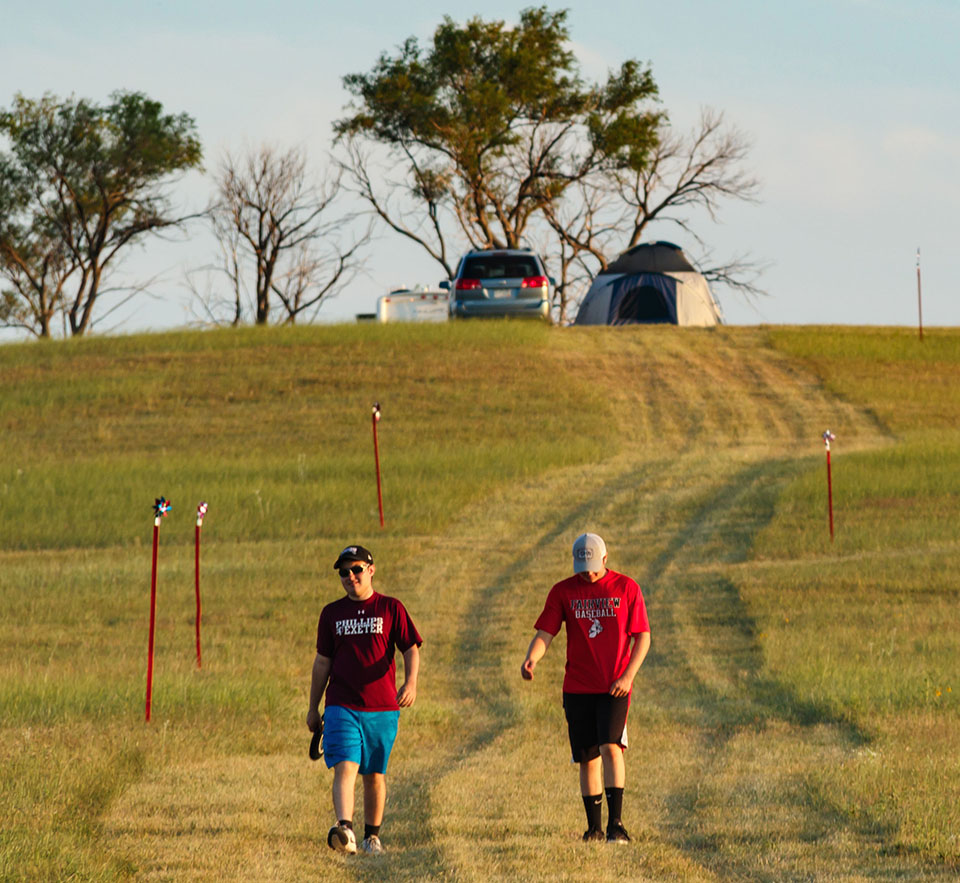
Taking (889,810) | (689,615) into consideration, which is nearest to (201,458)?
(689,615)

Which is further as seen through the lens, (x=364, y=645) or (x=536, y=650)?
(x=536, y=650)

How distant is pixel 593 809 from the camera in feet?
24.9

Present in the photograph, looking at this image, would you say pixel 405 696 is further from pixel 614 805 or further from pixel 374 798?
pixel 614 805

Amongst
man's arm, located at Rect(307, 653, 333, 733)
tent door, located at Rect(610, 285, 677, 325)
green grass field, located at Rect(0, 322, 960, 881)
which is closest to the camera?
man's arm, located at Rect(307, 653, 333, 733)

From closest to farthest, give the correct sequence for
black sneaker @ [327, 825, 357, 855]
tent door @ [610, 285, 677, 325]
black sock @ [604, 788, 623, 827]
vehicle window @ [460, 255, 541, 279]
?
black sneaker @ [327, 825, 357, 855], black sock @ [604, 788, 623, 827], vehicle window @ [460, 255, 541, 279], tent door @ [610, 285, 677, 325]

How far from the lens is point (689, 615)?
16.6 metres

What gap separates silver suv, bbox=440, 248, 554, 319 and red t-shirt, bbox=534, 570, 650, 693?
29070 millimetres

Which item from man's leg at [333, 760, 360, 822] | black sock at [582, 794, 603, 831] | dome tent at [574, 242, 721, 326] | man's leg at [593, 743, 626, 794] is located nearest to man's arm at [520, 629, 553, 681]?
man's leg at [593, 743, 626, 794]

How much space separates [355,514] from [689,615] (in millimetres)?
8133

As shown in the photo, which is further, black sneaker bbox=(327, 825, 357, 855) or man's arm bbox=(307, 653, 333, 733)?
man's arm bbox=(307, 653, 333, 733)

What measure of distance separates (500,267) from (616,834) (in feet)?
98.0

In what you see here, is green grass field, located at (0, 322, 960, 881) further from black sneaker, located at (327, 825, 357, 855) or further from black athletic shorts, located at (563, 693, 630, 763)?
black athletic shorts, located at (563, 693, 630, 763)

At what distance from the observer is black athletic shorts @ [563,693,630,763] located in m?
7.56

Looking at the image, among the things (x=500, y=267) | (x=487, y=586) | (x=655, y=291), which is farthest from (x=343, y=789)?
(x=655, y=291)
